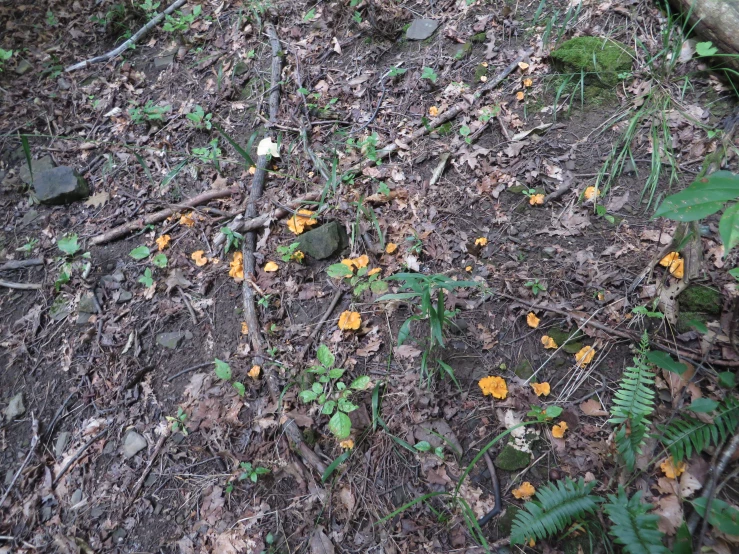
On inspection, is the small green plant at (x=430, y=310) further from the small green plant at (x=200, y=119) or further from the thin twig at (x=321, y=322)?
the small green plant at (x=200, y=119)

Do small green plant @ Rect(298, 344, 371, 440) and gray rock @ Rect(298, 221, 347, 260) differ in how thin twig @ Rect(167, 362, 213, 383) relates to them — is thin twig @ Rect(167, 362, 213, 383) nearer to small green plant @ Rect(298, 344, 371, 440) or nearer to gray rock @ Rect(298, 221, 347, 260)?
small green plant @ Rect(298, 344, 371, 440)

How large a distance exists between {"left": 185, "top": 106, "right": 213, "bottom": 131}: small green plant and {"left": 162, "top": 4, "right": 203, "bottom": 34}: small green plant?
1.75 m

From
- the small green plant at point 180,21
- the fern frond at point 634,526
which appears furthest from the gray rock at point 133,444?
the small green plant at point 180,21

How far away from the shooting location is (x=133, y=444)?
3.08 m

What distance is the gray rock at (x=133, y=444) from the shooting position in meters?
3.06

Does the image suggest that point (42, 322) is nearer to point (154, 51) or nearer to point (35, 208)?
point (35, 208)

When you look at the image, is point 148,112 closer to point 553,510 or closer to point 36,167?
point 36,167

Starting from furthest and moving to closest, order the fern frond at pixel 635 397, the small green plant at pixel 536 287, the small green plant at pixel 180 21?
1. the small green plant at pixel 180 21
2. the small green plant at pixel 536 287
3. the fern frond at pixel 635 397

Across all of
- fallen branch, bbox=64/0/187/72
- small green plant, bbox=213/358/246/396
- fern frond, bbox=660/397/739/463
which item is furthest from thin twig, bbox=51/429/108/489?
fallen branch, bbox=64/0/187/72

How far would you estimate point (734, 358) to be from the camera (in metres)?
2.40

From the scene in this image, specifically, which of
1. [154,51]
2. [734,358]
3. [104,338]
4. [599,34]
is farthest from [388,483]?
[154,51]

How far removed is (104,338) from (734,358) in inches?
169

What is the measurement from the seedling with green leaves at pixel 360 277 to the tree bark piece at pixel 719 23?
10.2ft

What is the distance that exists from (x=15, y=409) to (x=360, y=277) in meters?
2.82
